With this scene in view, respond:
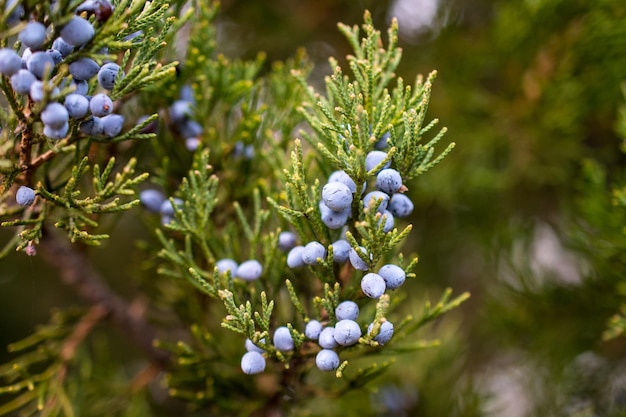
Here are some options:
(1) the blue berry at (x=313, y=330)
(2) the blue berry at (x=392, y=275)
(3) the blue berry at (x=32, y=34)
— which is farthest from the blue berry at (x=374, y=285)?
(3) the blue berry at (x=32, y=34)

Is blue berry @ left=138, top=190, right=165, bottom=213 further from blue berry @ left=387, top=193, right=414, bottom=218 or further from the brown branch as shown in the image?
Answer: blue berry @ left=387, top=193, right=414, bottom=218

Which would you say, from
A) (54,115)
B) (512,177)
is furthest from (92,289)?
(512,177)

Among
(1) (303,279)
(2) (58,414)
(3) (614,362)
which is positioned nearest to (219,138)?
(1) (303,279)

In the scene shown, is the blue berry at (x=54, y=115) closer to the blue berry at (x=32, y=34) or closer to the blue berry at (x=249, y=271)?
the blue berry at (x=32, y=34)

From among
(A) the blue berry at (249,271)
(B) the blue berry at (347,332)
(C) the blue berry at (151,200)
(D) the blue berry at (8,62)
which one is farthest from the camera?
(C) the blue berry at (151,200)

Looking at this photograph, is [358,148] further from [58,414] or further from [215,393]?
[58,414]
